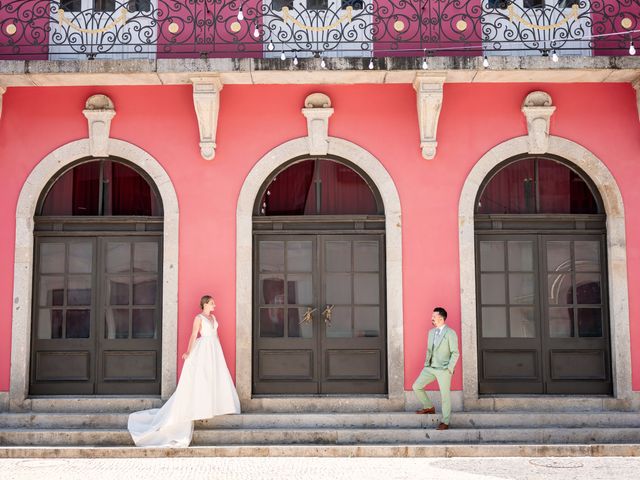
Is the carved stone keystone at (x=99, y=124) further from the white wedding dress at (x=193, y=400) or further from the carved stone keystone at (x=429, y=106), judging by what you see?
the carved stone keystone at (x=429, y=106)

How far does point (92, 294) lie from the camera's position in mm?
10648

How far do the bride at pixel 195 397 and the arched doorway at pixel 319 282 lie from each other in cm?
75

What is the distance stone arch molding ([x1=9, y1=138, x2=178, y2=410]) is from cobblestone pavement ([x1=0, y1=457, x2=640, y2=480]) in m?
1.46

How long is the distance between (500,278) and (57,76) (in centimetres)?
621

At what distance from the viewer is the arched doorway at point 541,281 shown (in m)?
10.5

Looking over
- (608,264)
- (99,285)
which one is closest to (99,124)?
(99,285)

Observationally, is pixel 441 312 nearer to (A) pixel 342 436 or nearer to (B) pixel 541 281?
(B) pixel 541 281

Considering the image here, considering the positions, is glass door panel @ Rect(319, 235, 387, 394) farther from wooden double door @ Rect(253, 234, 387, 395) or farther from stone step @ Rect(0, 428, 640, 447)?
stone step @ Rect(0, 428, 640, 447)

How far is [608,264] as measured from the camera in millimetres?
10586

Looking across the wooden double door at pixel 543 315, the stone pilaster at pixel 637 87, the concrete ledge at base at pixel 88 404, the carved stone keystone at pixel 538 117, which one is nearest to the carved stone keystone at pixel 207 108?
the concrete ledge at base at pixel 88 404

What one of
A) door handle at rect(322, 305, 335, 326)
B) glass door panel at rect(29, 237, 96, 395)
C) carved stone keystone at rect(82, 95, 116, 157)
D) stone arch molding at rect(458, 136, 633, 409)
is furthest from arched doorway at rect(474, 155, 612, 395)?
glass door panel at rect(29, 237, 96, 395)

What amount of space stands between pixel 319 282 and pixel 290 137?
194 centimetres

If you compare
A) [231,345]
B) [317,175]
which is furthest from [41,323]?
[317,175]

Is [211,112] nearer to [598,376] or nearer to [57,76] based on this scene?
[57,76]
